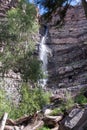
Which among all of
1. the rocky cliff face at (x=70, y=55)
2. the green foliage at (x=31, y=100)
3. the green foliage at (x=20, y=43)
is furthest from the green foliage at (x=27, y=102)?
the rocky cliff face at (x=70, y=55)

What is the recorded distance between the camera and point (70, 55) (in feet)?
101

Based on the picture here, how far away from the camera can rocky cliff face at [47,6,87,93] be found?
27.6 meters

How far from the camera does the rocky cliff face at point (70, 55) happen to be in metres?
27.6

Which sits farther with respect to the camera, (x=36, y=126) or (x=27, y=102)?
(x=27, y=102)

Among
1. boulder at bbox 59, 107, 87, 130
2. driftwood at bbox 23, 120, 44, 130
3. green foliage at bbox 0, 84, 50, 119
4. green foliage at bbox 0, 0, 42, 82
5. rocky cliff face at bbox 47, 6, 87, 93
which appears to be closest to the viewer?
boulder at bbox 59, 107, 87, 130

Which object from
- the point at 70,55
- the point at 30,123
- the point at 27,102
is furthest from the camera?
the point at 70,55

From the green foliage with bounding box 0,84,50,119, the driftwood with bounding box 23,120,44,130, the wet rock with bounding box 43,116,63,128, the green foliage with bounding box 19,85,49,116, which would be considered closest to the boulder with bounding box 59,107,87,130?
the wet rock with bounding box 43,116,63,128

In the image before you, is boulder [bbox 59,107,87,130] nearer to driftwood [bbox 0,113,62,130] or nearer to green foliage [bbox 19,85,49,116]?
driftwood [bbox 0,113,62,130]

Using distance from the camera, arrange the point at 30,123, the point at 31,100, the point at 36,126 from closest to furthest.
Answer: the point at 36,126
the point at 30,123
the point at 31,100

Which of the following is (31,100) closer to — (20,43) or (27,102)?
(27,102)

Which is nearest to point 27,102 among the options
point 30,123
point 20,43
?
point 20,43

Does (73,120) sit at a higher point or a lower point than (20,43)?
lower

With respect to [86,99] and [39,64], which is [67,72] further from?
[39,64]

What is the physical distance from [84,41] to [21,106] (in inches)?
598
